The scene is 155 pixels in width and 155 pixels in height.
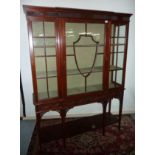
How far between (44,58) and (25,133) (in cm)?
133

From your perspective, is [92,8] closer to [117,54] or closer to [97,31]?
[97,31]

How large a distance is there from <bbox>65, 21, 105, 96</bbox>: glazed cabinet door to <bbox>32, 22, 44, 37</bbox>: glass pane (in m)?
0.31

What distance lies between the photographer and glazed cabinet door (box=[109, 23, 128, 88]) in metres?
2.15

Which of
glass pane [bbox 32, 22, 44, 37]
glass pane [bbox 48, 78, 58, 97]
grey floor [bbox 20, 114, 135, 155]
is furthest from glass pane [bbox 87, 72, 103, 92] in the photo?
grey floor [bbox 20, 114, 135, 155]

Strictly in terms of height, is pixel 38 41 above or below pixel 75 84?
above

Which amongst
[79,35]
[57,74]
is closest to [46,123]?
[57,74]

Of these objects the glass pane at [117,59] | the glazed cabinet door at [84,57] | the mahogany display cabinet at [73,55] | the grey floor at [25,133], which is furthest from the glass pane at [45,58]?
the glass pane at [117,59]

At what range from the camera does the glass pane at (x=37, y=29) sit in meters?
1.68

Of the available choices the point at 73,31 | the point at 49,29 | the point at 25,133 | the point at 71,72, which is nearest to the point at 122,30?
the point at 73,31

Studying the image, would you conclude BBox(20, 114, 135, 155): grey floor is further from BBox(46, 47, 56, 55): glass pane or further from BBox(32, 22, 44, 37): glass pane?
BBox(32, 22, 44, 37): glass pane

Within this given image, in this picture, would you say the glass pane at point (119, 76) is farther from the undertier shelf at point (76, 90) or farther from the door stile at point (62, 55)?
the door stile at point (62, 55)

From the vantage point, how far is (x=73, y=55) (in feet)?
6.50

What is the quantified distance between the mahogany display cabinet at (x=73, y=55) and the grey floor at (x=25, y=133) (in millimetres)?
453

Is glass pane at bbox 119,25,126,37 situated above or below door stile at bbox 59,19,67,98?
above
